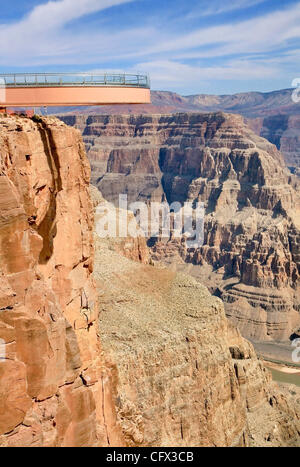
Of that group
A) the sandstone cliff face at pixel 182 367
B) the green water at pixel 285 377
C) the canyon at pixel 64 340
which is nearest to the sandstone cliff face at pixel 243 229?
the green water at pixel 285 377

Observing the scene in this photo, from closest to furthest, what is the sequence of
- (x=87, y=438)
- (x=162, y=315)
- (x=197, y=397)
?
(x=87, y=438) < (x=197, y=397) < (x=162, y=315)

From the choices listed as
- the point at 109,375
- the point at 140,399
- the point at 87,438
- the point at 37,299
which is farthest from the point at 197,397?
the point at 37,299

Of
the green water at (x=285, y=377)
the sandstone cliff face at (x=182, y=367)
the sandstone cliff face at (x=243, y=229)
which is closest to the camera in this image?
the sandstone cliff face at (x=182, y=367)

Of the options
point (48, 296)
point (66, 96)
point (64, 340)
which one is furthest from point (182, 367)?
point (48, 296)

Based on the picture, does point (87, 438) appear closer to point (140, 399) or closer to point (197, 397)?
point (140, 399)

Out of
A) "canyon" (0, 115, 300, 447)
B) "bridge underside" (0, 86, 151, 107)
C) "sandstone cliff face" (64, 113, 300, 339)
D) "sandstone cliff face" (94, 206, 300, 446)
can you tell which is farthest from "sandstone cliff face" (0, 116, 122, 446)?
"sandstone cliff face" (64, 113, 300, 339)

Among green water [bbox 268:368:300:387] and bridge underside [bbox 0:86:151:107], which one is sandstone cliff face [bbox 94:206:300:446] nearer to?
bridge underside [bbox 0:86:151:107]

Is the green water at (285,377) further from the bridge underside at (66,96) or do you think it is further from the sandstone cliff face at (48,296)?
the bridge underside at (66,96)
